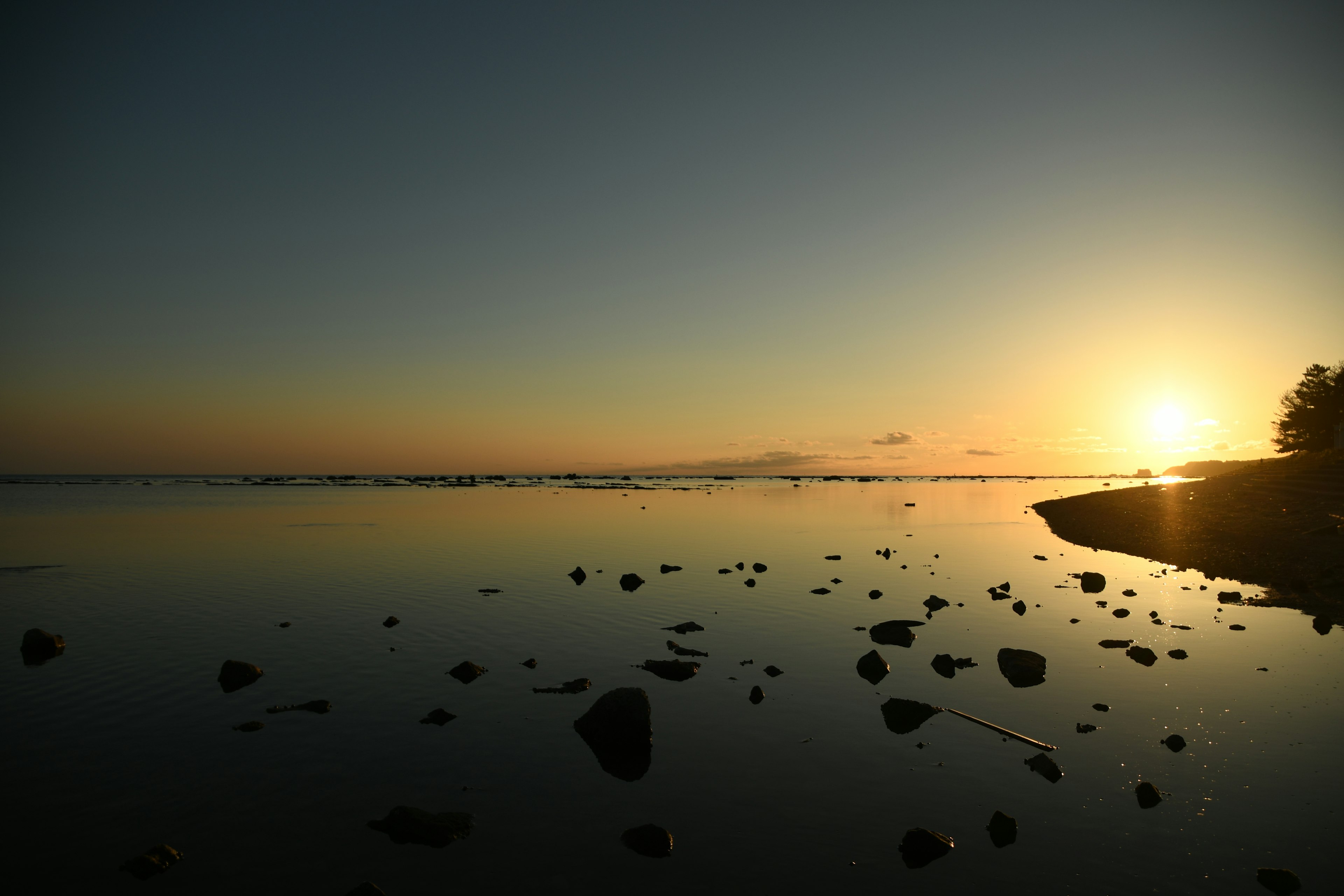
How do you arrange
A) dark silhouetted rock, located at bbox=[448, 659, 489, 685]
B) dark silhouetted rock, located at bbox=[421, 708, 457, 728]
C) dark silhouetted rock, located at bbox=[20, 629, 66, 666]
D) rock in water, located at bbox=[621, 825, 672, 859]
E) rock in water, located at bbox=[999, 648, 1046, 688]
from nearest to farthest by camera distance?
rock in water, located at bbox=[621, 825, 672, 859], dark silhouetted rock, located at bbox=[421, 708, 457, 728], rock in water, located at bbox=[999, 648, 1046, 688], dark silhouetted rock, located at bbox=[448, 659, 489, 685], dark silhouetted rock, located at bbox=[20, 629, 66, 666]

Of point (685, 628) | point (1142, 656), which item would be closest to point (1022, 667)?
point (1142, 656)

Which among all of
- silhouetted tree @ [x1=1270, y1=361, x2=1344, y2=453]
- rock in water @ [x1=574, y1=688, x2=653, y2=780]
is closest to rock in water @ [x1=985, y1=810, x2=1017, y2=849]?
rock in water @ [x1=574, y1=688, x2=653, y2=780]

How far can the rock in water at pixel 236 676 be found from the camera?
18125 mm

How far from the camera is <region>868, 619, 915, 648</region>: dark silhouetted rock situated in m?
22.9

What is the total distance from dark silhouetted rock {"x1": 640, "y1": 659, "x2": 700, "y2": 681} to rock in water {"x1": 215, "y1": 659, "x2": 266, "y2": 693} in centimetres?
1098

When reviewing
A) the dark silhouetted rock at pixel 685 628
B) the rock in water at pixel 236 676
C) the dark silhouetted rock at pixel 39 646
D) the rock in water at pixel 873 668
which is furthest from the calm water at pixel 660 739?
the dark silhouetted rock at pixel 685 628

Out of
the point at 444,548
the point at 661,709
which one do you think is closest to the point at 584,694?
the point at 661,709

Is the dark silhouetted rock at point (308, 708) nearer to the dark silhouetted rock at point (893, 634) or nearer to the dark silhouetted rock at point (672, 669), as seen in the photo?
the dark silhouetted rock at point (672, 669)

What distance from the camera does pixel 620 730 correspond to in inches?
569

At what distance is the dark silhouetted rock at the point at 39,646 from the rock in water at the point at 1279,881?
30.0 m

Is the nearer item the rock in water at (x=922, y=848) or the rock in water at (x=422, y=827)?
the rock in water at (x=922, y=848)

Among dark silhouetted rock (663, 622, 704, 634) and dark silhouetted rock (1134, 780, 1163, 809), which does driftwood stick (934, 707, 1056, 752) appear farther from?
dark silhouetted rock (663, 622, 704, 634)

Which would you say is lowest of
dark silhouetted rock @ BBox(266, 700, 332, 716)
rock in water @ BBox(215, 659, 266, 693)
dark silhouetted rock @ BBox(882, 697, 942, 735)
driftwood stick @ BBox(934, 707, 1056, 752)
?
driftwood stick @ BBox(934, 707, 1056, 752)

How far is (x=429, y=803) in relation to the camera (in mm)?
11883
